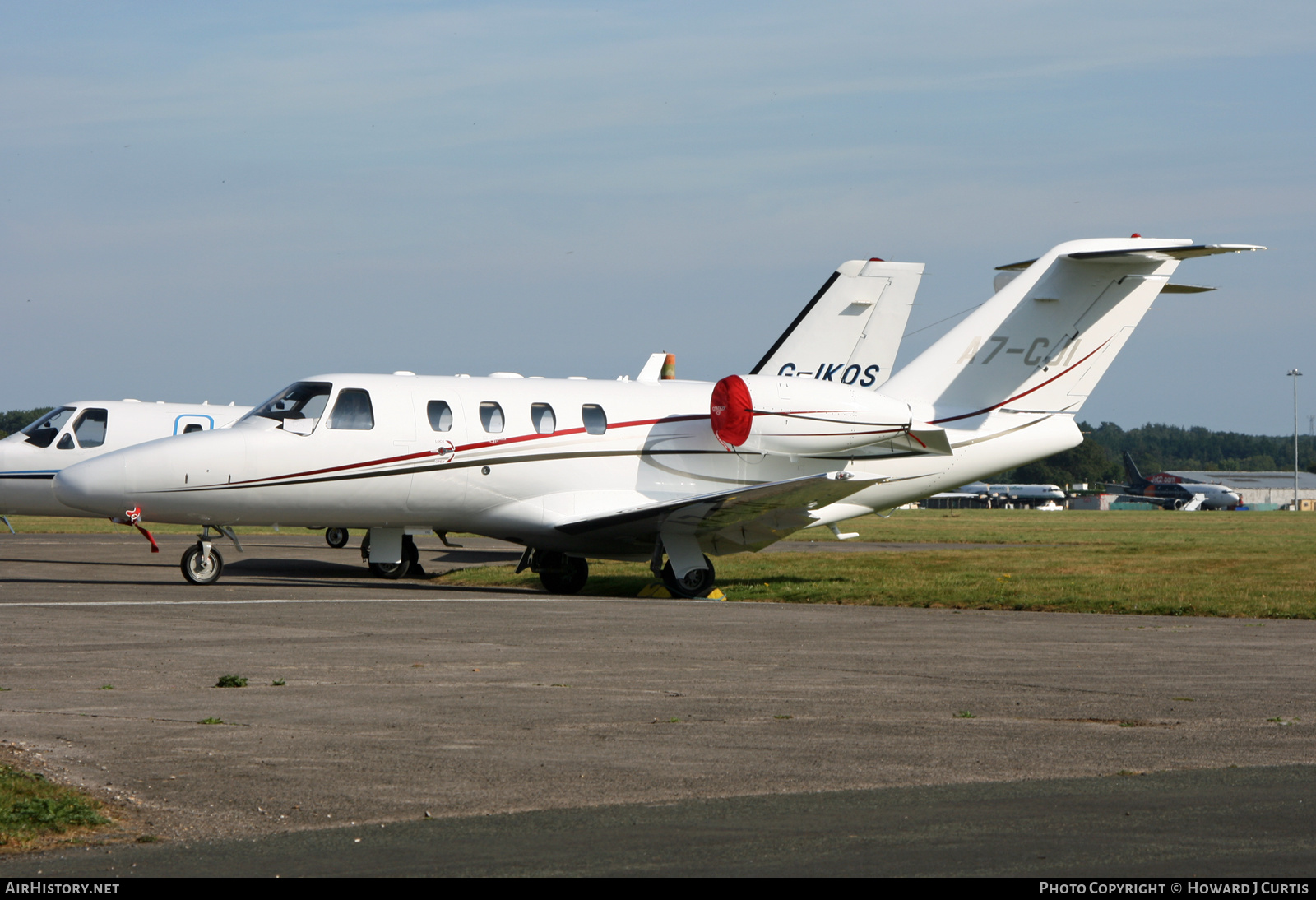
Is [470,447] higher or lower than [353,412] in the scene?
lower

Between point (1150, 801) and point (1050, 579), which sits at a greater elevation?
point (1150, 801)

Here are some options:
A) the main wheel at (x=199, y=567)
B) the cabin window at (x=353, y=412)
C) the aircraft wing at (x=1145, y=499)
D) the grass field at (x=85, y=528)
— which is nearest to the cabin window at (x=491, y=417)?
the cabin window at (x=353, y=412)

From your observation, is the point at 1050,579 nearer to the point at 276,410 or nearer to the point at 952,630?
the point at 952,630

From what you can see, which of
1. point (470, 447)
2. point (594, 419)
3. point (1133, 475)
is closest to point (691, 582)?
point (594, 419)

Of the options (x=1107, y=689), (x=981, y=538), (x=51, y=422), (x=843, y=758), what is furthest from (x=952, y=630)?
(x=981, y=538)

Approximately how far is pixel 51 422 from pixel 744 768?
24366 millimetres

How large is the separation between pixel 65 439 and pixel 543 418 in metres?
12.2

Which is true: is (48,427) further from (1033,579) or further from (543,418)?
(1033,579)

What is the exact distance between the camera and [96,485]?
1889cm

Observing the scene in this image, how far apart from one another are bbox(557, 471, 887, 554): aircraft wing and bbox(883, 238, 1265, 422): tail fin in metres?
3.37

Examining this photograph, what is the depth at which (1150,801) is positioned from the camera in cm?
677

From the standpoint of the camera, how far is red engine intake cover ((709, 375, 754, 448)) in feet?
70.6

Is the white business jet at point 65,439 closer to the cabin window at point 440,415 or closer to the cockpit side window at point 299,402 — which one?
the cockpit side window at point 299,402

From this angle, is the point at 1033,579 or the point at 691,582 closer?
the point at 691,582
